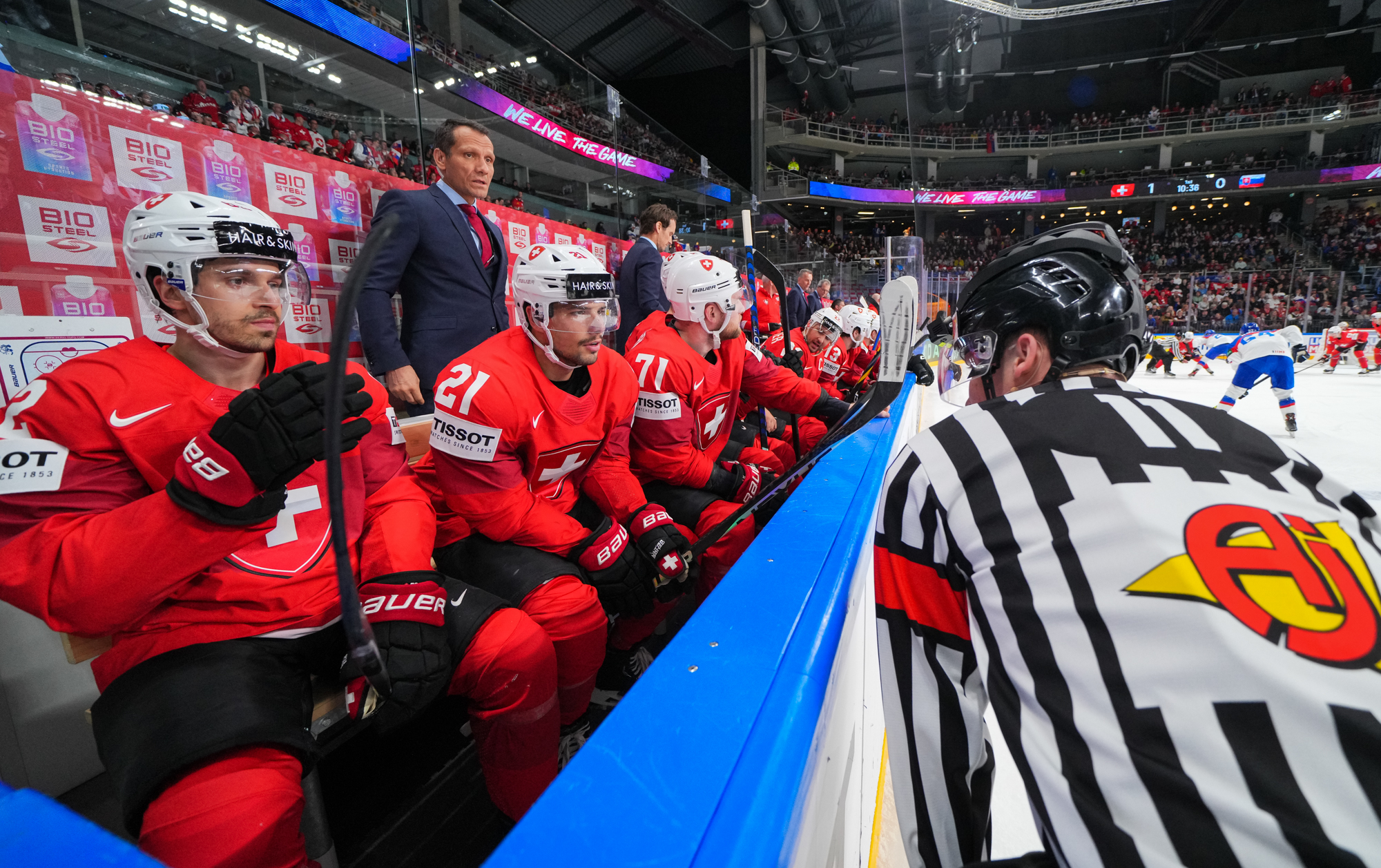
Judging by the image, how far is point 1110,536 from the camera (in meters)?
0.68

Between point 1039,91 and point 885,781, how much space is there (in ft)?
97.0

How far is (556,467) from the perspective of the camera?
183 centimetres

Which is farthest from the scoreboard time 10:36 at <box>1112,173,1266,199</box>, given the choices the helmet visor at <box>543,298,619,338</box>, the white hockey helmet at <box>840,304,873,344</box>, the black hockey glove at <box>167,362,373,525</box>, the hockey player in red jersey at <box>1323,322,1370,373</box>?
the black hockey glove at <box>167,362,373,525</box>

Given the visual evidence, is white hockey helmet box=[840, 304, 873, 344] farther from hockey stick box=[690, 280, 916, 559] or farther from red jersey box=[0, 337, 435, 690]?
red jersey box=[0, 337, 435, 690]

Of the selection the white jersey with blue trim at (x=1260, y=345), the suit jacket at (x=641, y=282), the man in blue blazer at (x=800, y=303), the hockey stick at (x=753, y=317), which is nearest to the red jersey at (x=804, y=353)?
the hockey stick at (x=753, y=317)

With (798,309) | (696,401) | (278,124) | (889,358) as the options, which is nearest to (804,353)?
(889,358)

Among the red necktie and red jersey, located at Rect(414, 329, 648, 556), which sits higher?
the red necktie

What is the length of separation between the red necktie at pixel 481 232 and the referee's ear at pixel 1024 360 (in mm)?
2109

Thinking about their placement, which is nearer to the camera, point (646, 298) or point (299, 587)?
point (299, 587)

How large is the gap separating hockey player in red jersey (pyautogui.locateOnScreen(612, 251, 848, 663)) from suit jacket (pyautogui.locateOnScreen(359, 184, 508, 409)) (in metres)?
0.68

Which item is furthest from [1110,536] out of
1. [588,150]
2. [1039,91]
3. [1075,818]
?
[1039,91]

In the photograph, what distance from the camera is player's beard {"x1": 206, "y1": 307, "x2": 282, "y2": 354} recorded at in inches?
46.0

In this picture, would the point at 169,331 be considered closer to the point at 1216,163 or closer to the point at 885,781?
the point at 885,781

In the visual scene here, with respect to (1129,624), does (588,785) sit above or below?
below
